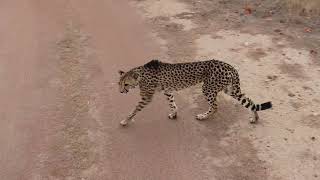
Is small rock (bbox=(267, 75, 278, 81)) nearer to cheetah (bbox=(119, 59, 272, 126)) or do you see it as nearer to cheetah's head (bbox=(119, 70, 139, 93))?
cheetah (bbox=(119, 59, 272, 126))

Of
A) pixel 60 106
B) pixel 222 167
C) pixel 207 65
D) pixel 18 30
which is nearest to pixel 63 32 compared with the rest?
pixel 18 30

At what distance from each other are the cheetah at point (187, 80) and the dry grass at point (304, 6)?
516cm

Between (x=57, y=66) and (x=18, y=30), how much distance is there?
2.58m

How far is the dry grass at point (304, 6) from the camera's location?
13922mm

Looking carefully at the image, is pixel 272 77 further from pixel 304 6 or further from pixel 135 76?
pixel 304 6

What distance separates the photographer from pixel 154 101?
10555mm

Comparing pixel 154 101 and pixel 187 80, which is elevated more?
pixel 187 80

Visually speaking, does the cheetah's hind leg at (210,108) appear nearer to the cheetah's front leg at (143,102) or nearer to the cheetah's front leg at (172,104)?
the cheetah's front leg at (172,104)

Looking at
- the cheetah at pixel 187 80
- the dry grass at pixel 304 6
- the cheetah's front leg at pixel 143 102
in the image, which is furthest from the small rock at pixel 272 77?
the dry grass at pixel 304 6

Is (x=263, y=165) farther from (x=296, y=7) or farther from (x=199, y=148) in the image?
(x=296, y=7)

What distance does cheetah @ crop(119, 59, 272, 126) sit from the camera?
31.1 feet

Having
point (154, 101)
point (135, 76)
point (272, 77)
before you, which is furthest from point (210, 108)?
point (272, 77)

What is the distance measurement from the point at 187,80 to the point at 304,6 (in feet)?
18.4

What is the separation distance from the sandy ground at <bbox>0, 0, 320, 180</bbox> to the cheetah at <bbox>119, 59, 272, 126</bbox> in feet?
1.27
